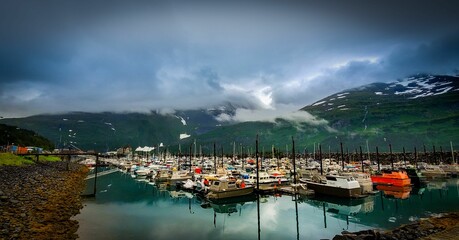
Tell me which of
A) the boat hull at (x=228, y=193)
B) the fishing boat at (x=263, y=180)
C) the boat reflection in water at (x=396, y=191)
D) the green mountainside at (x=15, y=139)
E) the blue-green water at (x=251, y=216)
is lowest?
the blue-green water at (x=251, y=216)

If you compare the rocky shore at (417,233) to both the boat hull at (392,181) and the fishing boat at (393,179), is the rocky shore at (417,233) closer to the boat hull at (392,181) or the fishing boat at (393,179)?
the boat hull at (392,181)

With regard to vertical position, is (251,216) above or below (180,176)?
below

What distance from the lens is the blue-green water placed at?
91.4 ft

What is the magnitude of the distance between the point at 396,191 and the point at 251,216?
1264 inches

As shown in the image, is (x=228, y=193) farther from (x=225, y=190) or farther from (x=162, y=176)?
(x=162, y=176)

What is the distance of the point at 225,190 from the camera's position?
45.0 meters

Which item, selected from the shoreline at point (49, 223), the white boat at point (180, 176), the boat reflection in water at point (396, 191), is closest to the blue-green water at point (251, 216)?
the boat reflection in water at point (396, 191)

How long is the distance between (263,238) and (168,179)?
155 feet

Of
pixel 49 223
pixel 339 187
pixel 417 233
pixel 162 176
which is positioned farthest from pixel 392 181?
pixel 49 223

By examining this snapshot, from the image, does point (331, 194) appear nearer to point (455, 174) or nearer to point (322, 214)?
point (322, 214)

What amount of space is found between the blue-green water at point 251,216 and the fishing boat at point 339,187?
1455mm

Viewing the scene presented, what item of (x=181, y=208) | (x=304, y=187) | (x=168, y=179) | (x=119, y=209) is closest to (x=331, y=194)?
(x=304, y=187)

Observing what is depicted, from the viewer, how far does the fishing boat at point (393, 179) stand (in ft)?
174

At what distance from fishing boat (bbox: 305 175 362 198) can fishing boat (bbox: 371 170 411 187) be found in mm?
15170
